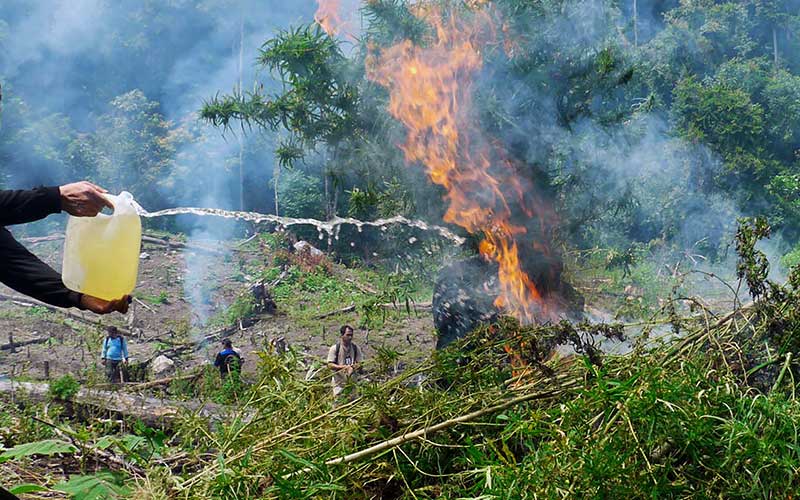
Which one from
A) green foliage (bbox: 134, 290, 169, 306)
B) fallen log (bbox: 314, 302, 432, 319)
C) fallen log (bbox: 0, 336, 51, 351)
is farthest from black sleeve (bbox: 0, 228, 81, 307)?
green foliage (bbox: 134, 290, 169, 306)

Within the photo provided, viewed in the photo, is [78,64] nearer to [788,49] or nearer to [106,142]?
[106,142]

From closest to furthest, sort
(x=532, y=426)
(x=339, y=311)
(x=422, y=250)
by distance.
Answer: (x=532, y=426) < (x=422, y=250) < (x=339, y=311)

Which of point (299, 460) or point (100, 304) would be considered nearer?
point (299, 460)

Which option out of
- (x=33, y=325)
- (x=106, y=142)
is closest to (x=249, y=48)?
(x=106, y=142)

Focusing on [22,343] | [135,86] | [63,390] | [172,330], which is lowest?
[172,330]

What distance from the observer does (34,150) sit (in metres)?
19.9

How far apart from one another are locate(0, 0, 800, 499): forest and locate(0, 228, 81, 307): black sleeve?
21.7 inches

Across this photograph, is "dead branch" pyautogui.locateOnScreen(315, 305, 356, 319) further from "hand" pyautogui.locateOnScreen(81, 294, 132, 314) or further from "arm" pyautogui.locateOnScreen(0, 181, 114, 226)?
"arm" pyautogui.locateOnScreen(0, 181, 114, 226)

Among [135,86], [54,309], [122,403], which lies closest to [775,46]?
[135,86]

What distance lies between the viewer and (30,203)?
239 cm

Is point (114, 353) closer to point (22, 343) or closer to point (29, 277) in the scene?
point (22, 343)

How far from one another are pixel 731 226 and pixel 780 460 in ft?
50.5

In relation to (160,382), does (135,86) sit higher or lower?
higher

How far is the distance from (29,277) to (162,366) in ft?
26.8
